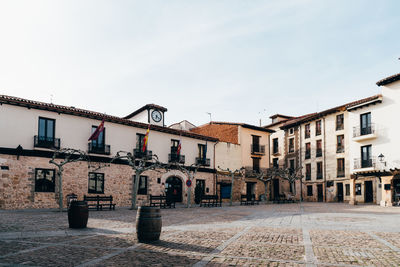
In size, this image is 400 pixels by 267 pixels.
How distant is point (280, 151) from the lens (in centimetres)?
4831

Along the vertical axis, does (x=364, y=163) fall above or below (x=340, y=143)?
below

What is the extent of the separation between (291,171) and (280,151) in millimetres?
4386

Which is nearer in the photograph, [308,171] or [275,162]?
[308,171]

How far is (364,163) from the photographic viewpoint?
3281cm

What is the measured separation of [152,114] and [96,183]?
1087 centimetres

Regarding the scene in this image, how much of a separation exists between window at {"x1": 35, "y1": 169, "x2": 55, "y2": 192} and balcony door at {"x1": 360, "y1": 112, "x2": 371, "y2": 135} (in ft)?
92.3

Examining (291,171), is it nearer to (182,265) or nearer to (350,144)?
(350,144)

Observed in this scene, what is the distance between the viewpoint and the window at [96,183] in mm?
25672

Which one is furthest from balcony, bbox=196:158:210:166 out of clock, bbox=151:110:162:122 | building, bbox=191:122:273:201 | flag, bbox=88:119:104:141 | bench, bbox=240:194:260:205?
flag, bbox=88:119:104:141

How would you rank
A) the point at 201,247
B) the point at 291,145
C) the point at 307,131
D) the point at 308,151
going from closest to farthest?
the point at 201,247, the point at 308,151, the point at 307,131, the point at 291,145

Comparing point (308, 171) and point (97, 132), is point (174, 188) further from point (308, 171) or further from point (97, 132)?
point (308, 171)

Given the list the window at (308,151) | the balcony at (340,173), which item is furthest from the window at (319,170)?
the balcony at (340,173)

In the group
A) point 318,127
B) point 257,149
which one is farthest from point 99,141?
point 318,127

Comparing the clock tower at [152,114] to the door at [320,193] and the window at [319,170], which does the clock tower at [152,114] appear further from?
the door at [320,193]
